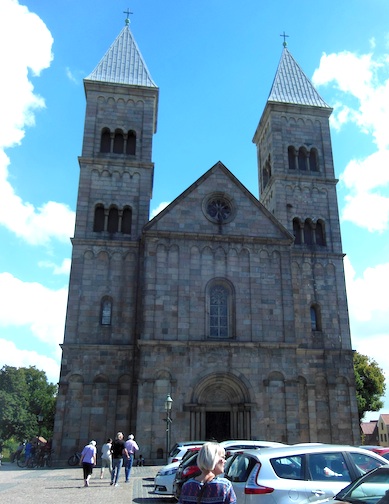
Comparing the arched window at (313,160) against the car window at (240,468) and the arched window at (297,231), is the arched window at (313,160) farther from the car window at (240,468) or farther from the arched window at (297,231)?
the car window at (240,468)

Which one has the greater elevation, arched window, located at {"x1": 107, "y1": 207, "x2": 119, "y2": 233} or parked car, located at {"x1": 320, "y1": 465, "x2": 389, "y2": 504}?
arched window, located at {"x1": 107, "y1": 207, "x2": 119, "y2": 233}

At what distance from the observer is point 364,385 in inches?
1838

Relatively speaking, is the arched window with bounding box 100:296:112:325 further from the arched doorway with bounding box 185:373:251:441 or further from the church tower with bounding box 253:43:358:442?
the church tower with bounding box 253:43:358:442

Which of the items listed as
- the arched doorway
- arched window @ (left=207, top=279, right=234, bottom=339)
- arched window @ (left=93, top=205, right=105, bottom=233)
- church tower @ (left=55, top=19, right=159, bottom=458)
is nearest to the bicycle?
church tower @ (left=55, top=19, right=159, bottom=458)

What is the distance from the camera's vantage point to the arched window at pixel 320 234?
33125mm

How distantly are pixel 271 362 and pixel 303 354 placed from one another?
383 centimetres

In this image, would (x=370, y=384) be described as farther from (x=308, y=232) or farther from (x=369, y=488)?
(x=369, y=488)

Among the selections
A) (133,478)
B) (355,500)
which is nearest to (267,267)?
(133,478)

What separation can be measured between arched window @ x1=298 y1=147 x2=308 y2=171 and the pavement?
2344 centimetres

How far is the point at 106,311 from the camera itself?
2853cm

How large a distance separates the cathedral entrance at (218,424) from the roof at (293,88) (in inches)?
916

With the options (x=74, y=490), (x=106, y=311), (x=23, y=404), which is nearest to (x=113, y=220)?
(x=106, y=311)

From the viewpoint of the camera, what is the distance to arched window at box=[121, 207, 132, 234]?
3092 cm

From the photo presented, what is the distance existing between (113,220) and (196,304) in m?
8.42
